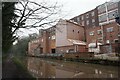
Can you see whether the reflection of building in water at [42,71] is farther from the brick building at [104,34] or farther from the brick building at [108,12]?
the brick building at [108,12]

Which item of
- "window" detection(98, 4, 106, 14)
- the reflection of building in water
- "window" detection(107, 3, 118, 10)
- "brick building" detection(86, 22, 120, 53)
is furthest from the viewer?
"window" detection(98, 4, 106, 14)

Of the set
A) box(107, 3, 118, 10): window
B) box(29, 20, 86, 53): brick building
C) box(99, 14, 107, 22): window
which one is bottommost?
box(29, 20, 86, 53): brick building

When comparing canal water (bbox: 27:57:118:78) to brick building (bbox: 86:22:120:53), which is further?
brick building (bbox: 86:22:120:53)

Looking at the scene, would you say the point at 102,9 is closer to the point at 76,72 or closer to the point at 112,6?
the point at 112,6

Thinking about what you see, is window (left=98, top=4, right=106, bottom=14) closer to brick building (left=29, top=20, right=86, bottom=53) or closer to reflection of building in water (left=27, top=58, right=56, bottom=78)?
brick building (left=29, top=20, right=86, bottom=53)

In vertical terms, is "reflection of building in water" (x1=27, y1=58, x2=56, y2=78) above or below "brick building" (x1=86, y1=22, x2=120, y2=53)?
below

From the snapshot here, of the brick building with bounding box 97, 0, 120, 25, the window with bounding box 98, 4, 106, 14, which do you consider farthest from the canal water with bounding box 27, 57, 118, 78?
the window with bounding box 98, 4, 106, 14

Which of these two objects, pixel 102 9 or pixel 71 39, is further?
pixel 102 9

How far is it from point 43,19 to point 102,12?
148 ft

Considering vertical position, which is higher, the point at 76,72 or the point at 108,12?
the point at 108,12

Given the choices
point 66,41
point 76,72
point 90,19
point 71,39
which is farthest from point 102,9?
point 76,72

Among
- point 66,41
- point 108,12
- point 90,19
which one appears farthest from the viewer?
point 90,19

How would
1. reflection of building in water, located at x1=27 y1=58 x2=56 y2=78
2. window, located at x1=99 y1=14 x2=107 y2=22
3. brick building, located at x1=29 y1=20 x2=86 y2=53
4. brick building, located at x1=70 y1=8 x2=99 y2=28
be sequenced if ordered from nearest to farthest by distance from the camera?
1. reflection of building in water, located at x1=27 y1=58 x2=56 y2=78
2. brick building, located at x1=29 y1=20 x2=86 y2=53
3. window, located at x1=99 y1=14 x2=107 y2=22
4. brick building, located at x1=70 y1=8 x2=99 y2=28

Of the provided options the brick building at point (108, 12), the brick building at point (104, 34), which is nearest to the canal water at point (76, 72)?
the brick building at point (104, 34)
